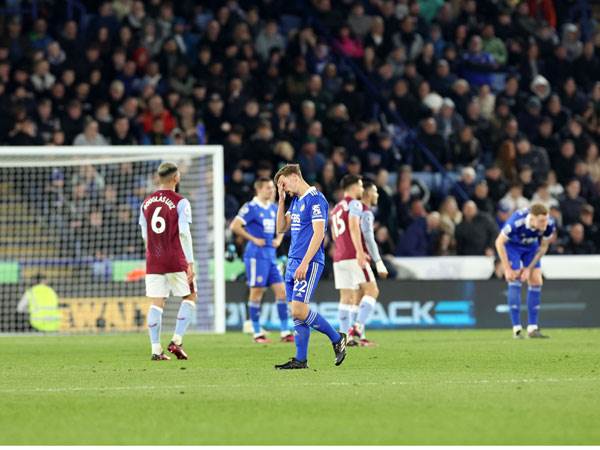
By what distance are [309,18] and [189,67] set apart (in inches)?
135

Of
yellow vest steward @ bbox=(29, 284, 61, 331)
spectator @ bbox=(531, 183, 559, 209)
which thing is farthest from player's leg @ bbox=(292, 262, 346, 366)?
spectator @ bbox=(531, 183, 559, 209)

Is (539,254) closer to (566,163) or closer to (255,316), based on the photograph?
(255,316)

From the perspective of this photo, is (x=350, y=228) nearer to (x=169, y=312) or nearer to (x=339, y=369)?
(x=339, y=369)

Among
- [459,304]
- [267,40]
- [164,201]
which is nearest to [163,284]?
[164,201]

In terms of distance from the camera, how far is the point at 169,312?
21594 mm

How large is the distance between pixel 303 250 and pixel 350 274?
4.40 meters

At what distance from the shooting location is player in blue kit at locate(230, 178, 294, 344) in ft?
60.7

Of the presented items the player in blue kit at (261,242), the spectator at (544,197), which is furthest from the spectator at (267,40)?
the player in blue kit at (261,242)

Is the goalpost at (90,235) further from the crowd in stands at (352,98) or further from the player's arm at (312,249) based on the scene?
the player's arm at (312,249)

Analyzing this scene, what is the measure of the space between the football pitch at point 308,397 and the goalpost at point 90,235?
191 inches

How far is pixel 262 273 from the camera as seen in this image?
18.5m

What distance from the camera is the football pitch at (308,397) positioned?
7996 millimetres

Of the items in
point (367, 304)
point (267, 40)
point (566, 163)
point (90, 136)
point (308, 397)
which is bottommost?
point (308, 397)

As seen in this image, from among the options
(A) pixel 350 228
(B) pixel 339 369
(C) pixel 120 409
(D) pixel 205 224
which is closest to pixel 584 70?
(D) pixel 205 224
